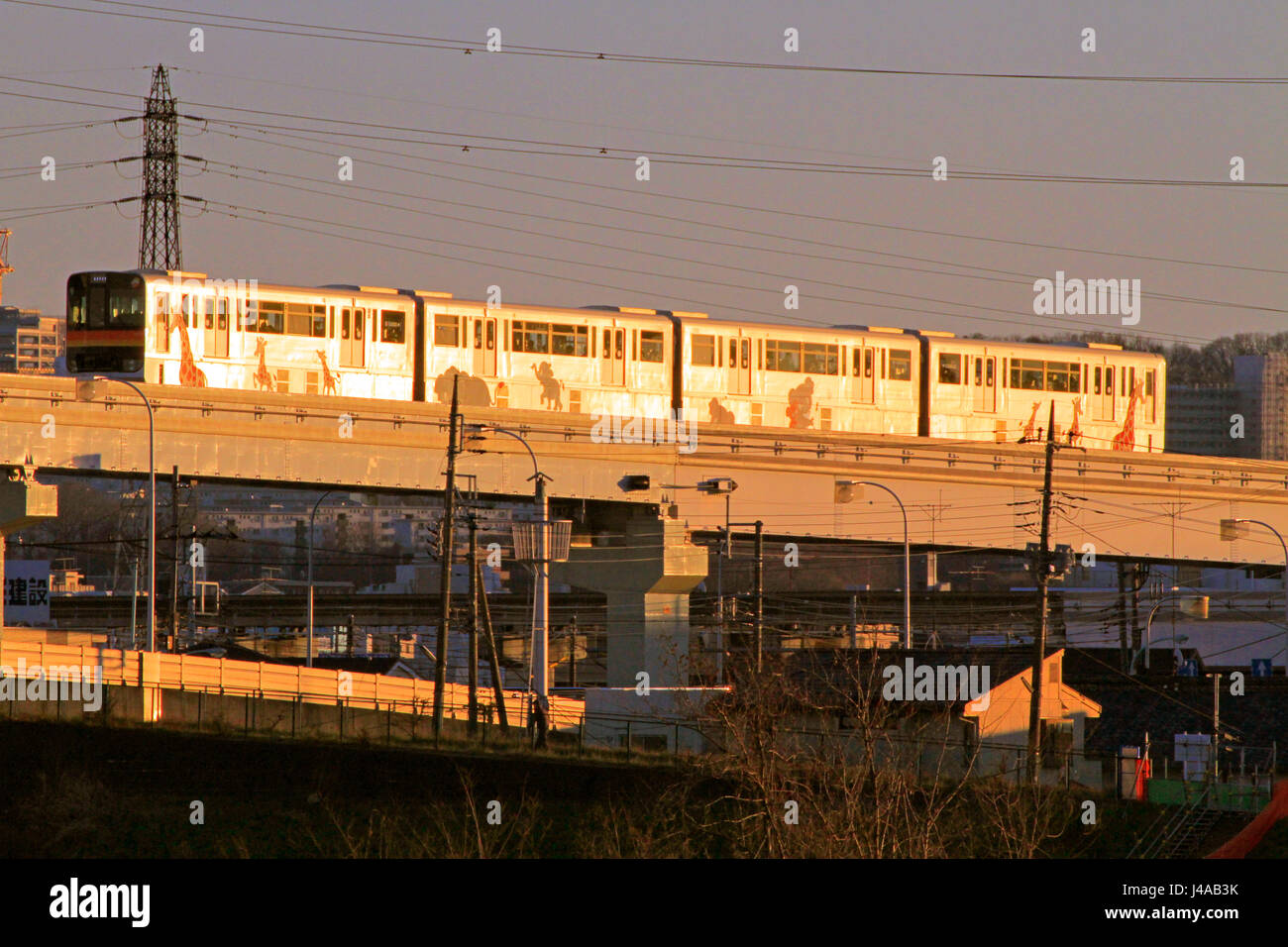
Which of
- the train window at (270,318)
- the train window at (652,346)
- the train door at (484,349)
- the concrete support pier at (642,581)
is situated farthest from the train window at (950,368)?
the train window at (270,318)

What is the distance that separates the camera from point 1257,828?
34844 millimetres

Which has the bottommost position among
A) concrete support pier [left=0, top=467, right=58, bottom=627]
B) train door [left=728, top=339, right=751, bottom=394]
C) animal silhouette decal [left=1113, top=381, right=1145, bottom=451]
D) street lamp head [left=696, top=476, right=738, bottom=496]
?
concrete support pier [left=0, top=467, right=58, bottom=627]

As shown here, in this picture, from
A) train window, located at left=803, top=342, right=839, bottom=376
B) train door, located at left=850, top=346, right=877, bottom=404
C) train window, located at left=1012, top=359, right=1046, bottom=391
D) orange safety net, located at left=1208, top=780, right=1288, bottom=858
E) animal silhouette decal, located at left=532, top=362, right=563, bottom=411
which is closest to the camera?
orange safety net, located at left=1208, top=780, right=1288, bottom=858

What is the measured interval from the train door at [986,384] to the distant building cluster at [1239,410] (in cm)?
12051

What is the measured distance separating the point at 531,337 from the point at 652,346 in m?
4.03

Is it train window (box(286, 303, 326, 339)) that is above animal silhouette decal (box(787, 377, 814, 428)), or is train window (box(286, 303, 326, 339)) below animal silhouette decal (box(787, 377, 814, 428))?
above

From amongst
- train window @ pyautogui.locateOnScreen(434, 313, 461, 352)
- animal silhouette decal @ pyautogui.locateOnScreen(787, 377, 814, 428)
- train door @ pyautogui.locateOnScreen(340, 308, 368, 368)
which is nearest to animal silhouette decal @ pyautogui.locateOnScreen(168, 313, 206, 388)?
train door @ pyautogui.locateOnScreen(340, 308, 368, 368)

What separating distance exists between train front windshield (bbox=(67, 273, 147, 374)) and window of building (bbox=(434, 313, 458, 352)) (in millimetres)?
7901

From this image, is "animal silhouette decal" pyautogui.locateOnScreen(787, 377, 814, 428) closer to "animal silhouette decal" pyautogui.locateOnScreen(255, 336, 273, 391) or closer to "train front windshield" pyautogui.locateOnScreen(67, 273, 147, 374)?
"animal silhouette decal" pyautogui.locateOnScreen(255, 336, 273, 391)

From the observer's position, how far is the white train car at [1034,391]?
53.8 m

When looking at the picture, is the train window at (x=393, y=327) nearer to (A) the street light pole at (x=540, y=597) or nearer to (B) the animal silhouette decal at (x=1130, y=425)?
(A) the street light pole at (x=540, y=597)

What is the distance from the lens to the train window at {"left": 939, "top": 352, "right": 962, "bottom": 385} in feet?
176
